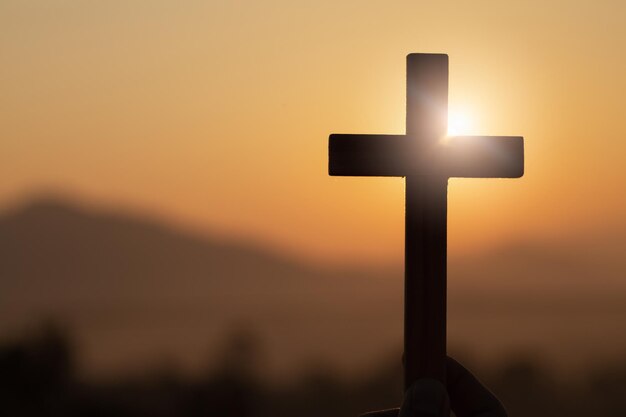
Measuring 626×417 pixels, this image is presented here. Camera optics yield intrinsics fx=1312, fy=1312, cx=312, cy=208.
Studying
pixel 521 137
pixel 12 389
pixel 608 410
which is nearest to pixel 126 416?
pixel 12 389

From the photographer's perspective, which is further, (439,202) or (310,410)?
(310,410)

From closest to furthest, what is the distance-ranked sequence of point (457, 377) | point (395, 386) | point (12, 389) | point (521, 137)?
point (457, 377), point (521, 137), point (12, 389), point (395, 386)

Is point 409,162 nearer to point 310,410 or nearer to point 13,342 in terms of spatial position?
point 13,342

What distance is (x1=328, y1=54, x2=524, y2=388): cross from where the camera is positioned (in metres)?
6.01

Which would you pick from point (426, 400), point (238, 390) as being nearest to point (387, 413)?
point (426, 400)

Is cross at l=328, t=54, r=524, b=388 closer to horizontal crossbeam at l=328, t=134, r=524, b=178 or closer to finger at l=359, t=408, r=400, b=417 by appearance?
horizontal crossbeam at l=328, t=134, r=524, b=178

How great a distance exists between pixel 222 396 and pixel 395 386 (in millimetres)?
4895

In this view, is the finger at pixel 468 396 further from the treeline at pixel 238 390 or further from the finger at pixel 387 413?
the treeline at pixel 238 390

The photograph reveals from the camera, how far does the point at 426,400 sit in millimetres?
5648

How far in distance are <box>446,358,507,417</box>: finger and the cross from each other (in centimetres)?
8

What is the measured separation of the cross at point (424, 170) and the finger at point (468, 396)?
0.08 metres

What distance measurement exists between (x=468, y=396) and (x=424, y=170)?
1.07 meters

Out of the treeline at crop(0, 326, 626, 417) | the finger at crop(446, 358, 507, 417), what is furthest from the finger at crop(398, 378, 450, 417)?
the treeline at crop(0, 326, 626, 417)

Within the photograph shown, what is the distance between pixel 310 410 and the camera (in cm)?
3881
